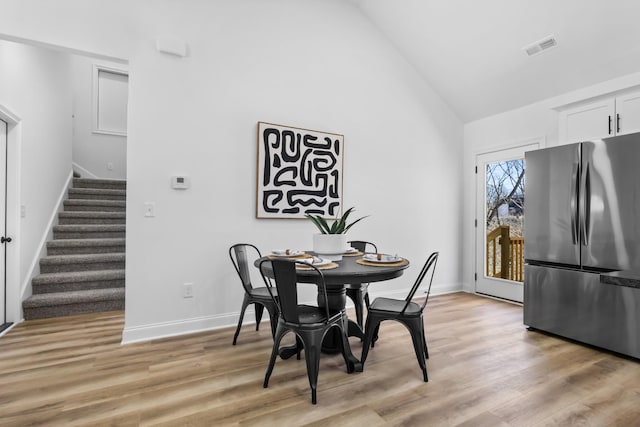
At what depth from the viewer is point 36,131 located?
3.91m

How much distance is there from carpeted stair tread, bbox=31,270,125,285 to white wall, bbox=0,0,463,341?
4.25 ft

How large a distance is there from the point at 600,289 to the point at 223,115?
372 cm

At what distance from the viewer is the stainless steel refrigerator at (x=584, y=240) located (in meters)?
2.66

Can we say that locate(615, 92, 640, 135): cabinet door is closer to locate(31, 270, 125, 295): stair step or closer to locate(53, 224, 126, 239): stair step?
locate(31, 270, 125, 295): stair step

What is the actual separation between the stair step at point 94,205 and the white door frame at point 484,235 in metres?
5.27

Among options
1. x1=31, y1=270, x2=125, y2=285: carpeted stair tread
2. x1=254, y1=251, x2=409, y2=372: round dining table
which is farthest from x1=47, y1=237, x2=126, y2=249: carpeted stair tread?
x1=254, y1=251, x2=409, y2=372: round dining table

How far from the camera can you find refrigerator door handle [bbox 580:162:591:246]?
9.56 ft

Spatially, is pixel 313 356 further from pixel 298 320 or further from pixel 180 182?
pixel 180 182

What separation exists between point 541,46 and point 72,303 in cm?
572

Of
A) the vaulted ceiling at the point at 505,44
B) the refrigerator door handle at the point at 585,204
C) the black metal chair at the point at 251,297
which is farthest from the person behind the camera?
the vaulted ceiling at the point at 505,44

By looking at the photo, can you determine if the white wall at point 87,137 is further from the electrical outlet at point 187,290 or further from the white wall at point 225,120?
the electrical outlet at point 187,290

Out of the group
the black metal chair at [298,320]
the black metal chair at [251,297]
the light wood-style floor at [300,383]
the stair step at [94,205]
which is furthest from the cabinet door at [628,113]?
the stair step at [94,205]

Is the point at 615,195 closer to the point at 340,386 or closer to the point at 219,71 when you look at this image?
the point at 340,386

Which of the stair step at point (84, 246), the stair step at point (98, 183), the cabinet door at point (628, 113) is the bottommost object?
the stair step at point (84, 246)
